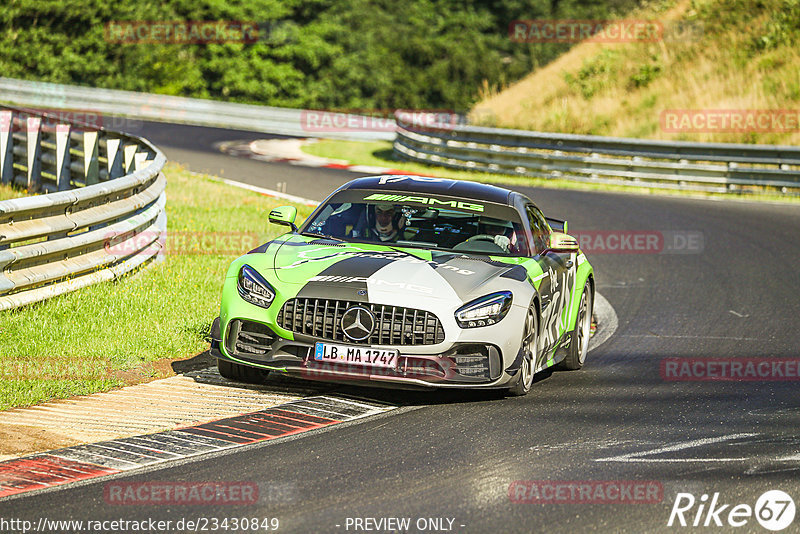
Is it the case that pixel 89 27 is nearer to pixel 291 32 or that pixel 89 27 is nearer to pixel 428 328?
pixel 291 32

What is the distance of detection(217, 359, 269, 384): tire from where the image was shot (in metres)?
7.70

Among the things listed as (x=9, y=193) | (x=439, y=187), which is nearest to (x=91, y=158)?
(x=9, y=193)

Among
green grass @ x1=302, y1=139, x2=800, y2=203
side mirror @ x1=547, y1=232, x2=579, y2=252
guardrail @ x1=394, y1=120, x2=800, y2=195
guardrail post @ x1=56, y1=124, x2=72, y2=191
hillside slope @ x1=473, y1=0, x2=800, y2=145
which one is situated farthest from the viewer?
hillside slope @ x1=473, y1=0, x2=800, y2=145

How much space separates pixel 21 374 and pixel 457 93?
68.2 metres

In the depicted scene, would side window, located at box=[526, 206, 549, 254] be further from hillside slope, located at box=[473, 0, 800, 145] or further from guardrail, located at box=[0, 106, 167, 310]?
hillside slope, located at box=[473, 0, 800, 145]

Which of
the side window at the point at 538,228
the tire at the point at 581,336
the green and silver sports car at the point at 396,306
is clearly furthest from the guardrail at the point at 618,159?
the green and silver sports car at the point at 396,306

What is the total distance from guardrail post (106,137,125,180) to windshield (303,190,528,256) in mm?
7933

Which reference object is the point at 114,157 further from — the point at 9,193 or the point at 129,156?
the point at 9,193

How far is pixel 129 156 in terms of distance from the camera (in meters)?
15.6

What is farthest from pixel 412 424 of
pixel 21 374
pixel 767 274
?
pixel 767 274

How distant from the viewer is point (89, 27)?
5997 centimetres

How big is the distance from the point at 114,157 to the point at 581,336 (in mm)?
9105

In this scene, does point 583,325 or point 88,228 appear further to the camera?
point 88,228

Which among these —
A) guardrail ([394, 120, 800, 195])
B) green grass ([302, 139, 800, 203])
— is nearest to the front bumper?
green grass ([302, 139, 800, 203])
